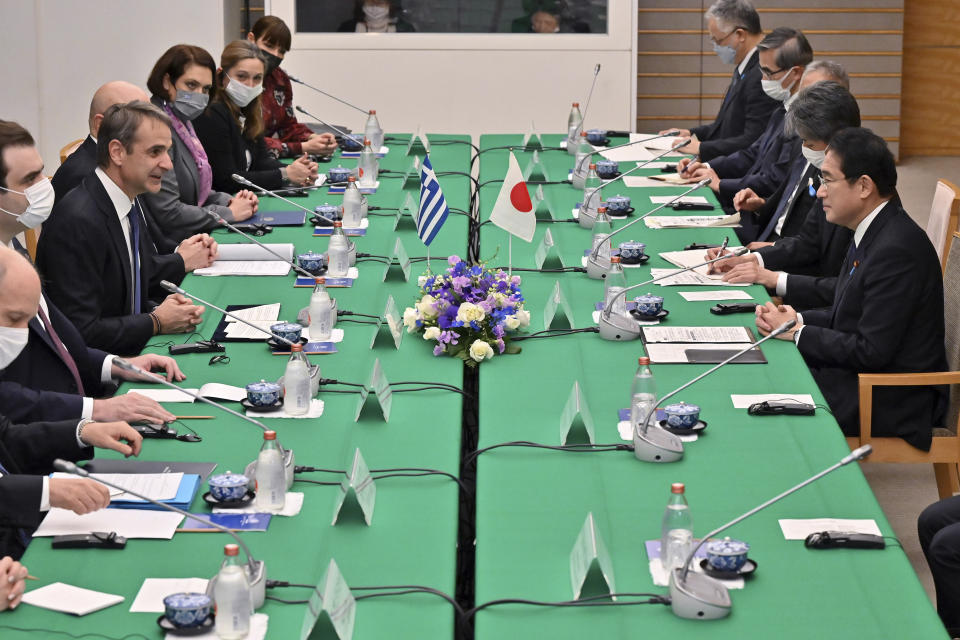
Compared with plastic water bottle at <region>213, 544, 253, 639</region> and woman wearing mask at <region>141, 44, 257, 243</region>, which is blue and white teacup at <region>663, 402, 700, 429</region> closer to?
plastic water bottle at <region>213, 544, 253, 639</region>

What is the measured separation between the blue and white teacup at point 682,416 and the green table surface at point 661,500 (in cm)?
7

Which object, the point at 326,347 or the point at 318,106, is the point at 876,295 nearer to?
the point at 326,347

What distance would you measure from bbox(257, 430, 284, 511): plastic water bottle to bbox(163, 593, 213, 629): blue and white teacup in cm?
49

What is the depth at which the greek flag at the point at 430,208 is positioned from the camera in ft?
13.8

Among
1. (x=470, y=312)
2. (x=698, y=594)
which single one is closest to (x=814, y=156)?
(x=470, y=312)

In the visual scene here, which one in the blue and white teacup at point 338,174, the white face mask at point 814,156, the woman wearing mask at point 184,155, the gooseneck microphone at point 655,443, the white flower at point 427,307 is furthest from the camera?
the blue and white teacup at point 338,174

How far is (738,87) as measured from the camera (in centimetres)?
674

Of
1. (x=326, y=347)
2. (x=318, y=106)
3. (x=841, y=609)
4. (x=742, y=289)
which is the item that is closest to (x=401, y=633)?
(x=841, y=609)

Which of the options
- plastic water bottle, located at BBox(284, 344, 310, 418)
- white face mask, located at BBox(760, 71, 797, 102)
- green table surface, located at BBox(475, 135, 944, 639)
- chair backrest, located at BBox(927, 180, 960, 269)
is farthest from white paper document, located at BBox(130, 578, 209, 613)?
white face mask, located at BBox(760, 71, 797, 102)

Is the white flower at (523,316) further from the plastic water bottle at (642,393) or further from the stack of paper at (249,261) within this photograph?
the stack of paper at (249,261)

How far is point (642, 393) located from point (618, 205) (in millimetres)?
2325

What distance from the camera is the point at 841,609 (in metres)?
2.32

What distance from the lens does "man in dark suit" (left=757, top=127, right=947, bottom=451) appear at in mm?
3820

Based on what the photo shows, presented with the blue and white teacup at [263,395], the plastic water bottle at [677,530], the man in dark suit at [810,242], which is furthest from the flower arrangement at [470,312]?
the plastic water bottle at [677,530]
